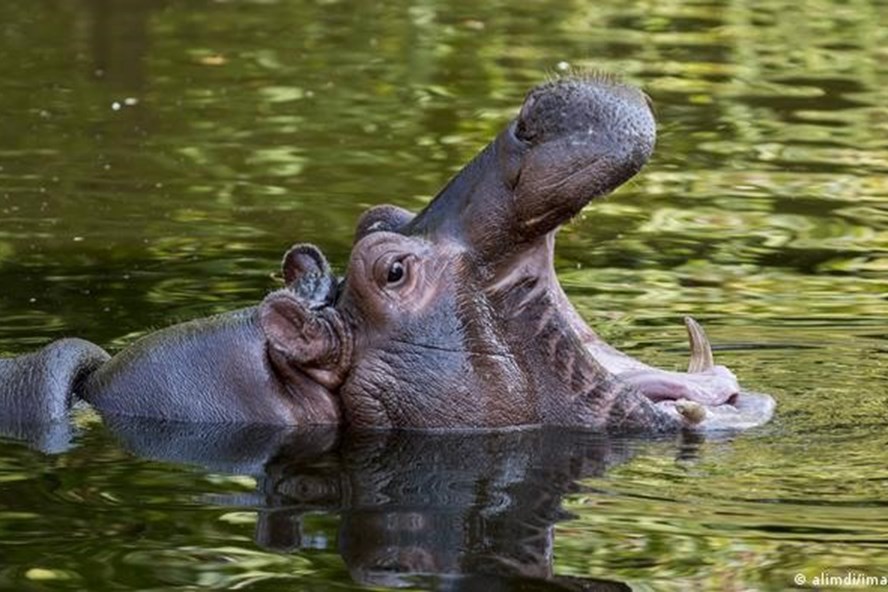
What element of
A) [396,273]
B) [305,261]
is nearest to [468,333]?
[396,273]

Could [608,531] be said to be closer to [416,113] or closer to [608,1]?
[416,113]

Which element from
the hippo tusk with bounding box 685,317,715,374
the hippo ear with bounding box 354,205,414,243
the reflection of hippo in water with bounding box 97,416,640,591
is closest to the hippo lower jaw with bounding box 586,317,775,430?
the hippo tusk with bounding box 685,317,715,374

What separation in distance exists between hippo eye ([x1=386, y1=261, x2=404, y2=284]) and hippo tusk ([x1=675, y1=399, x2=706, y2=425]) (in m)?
1.00

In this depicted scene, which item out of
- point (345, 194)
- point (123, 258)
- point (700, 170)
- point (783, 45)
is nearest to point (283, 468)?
point (123, 258)

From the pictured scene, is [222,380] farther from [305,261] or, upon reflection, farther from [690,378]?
[690,378]

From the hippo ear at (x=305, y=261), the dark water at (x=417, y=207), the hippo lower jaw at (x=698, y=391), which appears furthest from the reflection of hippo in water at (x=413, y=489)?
the hippo ear at (x=305, y=261)

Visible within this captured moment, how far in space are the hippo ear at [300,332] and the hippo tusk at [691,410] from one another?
1.10 m

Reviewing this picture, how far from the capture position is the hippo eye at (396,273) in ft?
25.3

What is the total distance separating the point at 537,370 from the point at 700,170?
215 inches

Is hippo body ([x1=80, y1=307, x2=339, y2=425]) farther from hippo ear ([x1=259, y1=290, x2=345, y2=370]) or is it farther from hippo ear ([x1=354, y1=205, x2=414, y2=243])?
hippo ear ([x1=354, y1=205, x2=414, y2=243])

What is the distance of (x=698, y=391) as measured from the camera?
8.00 m

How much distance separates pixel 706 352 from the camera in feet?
26.5

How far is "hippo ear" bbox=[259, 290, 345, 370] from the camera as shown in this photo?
7.77 meters

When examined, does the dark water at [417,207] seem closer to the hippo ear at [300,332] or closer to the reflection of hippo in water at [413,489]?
the reflection of hippo in water at [413,489]
